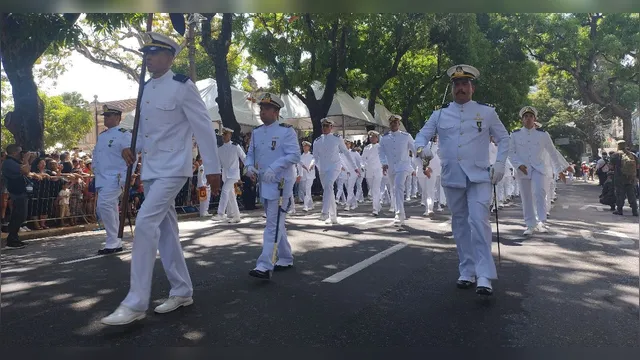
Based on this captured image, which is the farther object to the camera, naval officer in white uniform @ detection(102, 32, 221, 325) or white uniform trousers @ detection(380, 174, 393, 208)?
white uniform trousers @ detection(380, 174, 393, 208)

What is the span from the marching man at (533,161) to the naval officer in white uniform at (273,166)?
551 cm

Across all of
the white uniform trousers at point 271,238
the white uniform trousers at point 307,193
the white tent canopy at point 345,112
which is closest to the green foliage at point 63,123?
the white tent canopy at point 345,112

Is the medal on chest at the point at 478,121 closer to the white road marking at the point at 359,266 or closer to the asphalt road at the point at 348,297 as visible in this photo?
the asphalt road at the point at 348,297

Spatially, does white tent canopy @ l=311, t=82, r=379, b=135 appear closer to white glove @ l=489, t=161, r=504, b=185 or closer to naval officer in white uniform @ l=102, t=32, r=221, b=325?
white glove @ l=489, t=161, r=504, b=185

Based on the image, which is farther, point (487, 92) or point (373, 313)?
point (487, 92)

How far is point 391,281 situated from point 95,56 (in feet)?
76.7

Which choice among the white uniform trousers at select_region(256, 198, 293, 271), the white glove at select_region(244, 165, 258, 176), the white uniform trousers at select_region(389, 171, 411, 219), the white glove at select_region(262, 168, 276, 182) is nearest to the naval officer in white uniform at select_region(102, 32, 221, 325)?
the white uniform trousers at select_region(256, 198, 293, 271)

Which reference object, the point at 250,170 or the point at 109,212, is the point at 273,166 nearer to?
the point at 250,170

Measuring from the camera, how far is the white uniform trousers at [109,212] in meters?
9.39

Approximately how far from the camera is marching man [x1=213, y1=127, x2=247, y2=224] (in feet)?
46.9

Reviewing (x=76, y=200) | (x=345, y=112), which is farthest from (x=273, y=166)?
(x=345, y=112)

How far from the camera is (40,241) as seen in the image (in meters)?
11.7

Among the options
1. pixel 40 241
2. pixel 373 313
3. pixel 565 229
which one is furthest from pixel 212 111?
pixel 373 313

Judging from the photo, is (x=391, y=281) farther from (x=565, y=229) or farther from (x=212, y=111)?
(x=212, y=111)
